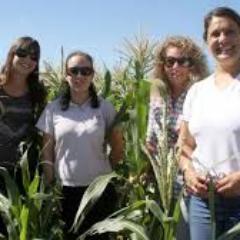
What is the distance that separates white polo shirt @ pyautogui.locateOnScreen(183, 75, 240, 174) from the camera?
6.69 ft

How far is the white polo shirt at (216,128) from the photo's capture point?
2039 mm

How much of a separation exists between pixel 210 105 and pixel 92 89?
0.98m

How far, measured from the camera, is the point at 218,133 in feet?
6.75

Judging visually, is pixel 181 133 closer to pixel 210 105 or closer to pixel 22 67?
pixel 210 105

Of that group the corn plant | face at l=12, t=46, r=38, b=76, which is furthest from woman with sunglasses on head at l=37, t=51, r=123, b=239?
face at l=12, t=46, r=38, b=76

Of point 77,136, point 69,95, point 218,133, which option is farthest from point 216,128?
point 69,95

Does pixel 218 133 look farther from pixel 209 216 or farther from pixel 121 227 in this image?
pixel 121 227

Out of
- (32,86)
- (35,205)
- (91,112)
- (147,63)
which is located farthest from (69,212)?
(147,63)

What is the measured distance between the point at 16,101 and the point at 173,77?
34.2 inches

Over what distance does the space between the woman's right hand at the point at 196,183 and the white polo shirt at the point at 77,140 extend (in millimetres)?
732

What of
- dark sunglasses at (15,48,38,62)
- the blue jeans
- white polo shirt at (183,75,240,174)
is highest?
dark sunglasses at (15,48,38,62)

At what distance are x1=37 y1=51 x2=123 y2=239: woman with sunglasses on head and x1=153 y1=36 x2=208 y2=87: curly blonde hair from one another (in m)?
0.35

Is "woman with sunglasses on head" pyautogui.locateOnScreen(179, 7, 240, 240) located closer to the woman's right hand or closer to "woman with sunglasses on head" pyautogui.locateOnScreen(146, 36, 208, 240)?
the woman's right hand

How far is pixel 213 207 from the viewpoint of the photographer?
2.02m
